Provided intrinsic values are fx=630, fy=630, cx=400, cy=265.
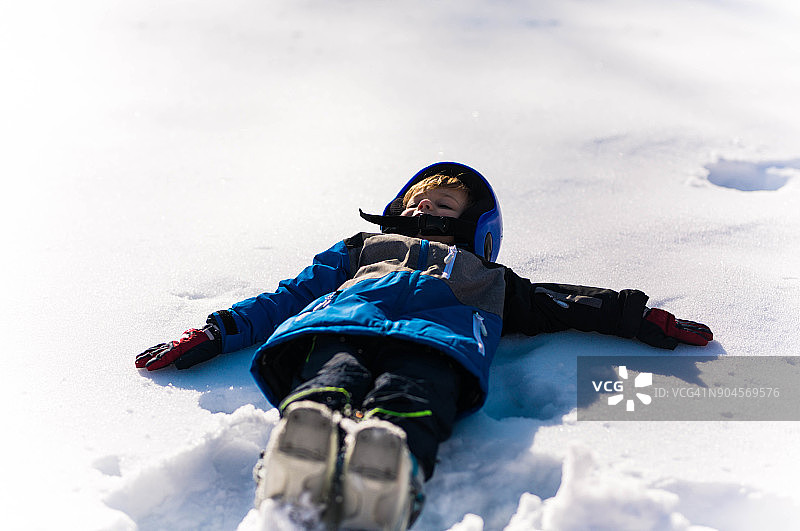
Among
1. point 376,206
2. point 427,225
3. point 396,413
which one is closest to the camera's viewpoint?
point 396,413

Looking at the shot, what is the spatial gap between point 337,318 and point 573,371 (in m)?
0.81

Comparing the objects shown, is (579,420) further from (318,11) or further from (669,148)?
(318,11)

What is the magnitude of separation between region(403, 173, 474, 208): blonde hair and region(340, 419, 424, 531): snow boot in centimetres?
149

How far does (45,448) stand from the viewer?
5.28ft

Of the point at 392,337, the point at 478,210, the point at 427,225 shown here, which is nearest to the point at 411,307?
the point at 392,337

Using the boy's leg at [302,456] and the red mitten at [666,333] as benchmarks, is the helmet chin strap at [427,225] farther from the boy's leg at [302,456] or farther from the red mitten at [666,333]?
the boy's leg at [302,456]

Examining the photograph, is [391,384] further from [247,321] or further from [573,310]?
[573,310]

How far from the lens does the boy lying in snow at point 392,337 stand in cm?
122

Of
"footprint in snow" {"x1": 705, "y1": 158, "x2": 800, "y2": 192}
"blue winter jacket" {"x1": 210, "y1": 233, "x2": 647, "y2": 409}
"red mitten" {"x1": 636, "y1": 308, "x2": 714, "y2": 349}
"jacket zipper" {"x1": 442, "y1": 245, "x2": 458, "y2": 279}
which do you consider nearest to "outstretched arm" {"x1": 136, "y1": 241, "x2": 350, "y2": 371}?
"blue winter jacket" {"x1": 210, "y1": 233, "x2": 647, "y2": 409}

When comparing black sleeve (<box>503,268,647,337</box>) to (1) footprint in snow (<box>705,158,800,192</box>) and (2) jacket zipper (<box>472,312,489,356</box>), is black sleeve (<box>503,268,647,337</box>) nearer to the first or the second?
(2) jacket zipper (<box>472,312,489,356</box>)

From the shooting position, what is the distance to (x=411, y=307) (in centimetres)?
184

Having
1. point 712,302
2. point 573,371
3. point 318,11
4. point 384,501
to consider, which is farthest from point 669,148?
point 318,11

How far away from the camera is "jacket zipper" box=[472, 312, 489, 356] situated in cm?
173

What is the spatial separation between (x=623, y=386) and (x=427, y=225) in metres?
0.88
